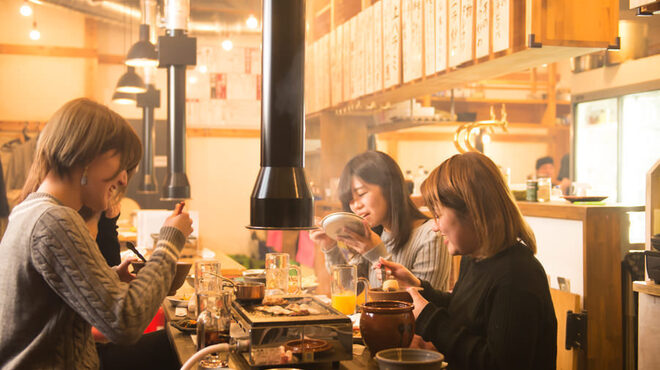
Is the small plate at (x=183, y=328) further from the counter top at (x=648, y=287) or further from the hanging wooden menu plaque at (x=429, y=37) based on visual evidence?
the hanging wooden menu plaque at (x=429, y=37)

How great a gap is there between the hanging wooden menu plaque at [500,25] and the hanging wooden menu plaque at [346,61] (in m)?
2.40

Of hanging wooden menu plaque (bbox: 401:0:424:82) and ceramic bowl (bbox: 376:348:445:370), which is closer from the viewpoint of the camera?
ceramic bowl (bbox: 376:348:445:370)

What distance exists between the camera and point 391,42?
459 centimetres

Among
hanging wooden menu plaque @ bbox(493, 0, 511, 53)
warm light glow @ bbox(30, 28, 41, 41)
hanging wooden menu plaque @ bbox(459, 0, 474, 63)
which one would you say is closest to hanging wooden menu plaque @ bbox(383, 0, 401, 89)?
hanging wooden menu plaque @ bbox(459, 0, 474, 63)

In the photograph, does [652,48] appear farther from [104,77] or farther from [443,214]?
[104,77]

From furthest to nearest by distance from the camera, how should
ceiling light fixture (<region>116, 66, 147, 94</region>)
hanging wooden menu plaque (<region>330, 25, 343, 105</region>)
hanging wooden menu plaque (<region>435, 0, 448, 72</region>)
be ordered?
ceiling light fixture (<region>116, 66, 147, 94</region>)
hanging wooden menu plaque (<region>330, 25, 343, 105</region>)
hanging wooden menu plaque (<region>435, 0, 448, 72</region>)

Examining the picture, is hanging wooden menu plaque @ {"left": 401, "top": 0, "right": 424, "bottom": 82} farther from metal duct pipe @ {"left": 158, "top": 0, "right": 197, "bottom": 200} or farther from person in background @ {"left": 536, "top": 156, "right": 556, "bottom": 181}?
person in background @ {"left": 536, "top": 156, "right": 556, "bottom": 181}

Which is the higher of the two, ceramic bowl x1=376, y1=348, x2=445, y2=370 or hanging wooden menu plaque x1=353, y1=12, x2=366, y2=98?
hanging wooden menu plaque x1=353, y1=12, x2=366, y2=98

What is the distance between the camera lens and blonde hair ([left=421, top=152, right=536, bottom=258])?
77.4 inches

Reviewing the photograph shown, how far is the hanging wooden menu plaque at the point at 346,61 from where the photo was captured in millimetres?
5555

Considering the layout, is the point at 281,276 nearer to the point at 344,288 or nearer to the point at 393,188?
the point at 344,288

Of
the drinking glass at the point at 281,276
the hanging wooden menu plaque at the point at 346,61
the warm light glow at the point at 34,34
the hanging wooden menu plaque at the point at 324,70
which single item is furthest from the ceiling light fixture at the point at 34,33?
the drinking glass at the point at 281,276

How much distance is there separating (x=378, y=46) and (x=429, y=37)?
2.96 ft

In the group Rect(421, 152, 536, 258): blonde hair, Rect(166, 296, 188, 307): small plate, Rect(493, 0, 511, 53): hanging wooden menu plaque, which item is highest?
Rect(493, 0, 511, 53): hanging wooden menu plaque
